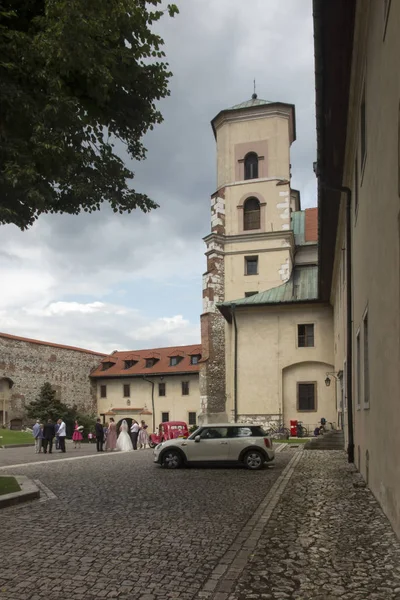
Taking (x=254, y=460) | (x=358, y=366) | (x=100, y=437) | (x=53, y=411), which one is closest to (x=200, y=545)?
(x=358, y=366)

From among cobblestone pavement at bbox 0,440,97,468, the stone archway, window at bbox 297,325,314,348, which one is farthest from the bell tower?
the stone archway

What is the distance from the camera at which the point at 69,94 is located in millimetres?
11602

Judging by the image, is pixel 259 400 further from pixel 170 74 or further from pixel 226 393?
pixel 170 74

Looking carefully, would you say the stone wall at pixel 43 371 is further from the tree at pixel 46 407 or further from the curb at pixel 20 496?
the curb at pixel 20 496

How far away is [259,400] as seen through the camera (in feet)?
124

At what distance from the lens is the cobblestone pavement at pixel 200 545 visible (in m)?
5.29

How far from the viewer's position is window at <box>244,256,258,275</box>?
144ft

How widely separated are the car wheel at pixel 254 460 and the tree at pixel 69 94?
839 cm

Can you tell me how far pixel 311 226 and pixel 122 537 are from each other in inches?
1713

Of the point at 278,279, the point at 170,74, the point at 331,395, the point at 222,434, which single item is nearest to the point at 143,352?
the point at 278,279

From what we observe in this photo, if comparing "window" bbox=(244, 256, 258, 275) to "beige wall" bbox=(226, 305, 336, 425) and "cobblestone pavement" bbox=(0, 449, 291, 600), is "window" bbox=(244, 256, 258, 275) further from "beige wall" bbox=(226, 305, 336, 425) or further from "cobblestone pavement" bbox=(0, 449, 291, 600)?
"cobblestone pavement" bbox=(0, 449, 291, 600)

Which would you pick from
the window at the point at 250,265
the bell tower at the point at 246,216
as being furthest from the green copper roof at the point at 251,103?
the window at the point at 250,265

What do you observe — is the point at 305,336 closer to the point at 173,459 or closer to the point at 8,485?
the point at 173,459

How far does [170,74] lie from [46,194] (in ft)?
12.8
